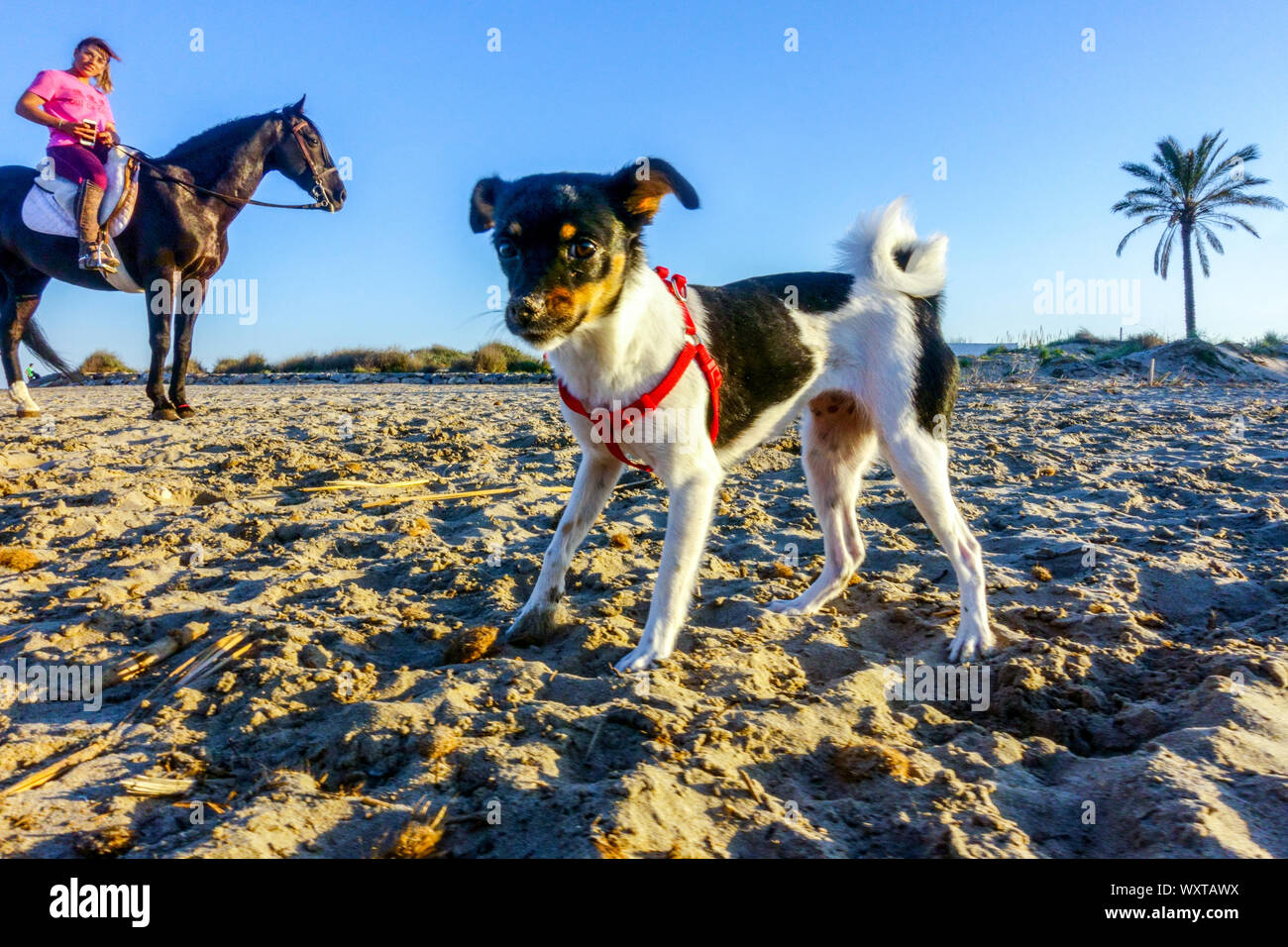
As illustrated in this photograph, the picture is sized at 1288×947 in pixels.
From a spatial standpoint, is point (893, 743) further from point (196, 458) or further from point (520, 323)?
→ point (196, 458)

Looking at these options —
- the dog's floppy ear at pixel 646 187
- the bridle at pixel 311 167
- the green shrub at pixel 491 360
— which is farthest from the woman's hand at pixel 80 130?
the green shrub at pixel 491 360

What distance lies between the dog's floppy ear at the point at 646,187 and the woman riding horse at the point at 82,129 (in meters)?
6.85

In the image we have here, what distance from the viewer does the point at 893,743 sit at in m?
2.36

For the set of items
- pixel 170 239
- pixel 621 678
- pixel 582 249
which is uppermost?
pixel 170 239

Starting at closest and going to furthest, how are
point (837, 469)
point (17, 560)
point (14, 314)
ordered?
point (17, 560) < point (837, 469) < point (14, 314)

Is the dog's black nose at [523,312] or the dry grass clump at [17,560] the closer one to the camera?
the dog's black nose at [523,312]

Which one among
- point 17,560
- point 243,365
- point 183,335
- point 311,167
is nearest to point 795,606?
point 17,560

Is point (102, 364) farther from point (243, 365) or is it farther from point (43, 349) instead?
point (43, 349)

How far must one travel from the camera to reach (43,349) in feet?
32.1

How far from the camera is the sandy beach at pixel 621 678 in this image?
1.90m

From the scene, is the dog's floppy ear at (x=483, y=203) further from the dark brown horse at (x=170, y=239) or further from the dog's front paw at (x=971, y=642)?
the dark brown horse at (x=170, y=239)

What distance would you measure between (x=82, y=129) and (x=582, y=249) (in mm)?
7393

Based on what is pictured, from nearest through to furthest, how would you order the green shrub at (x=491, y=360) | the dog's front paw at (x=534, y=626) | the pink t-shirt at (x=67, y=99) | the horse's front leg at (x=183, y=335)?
the dog's front paw at (x=534, y=626), the pink t-shirt at (x=67, y=99), the horse's front leg at (x=183, y=335), the green shrub at (x=491, y=360)

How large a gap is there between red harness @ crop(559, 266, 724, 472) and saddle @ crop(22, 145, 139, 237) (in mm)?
7009
